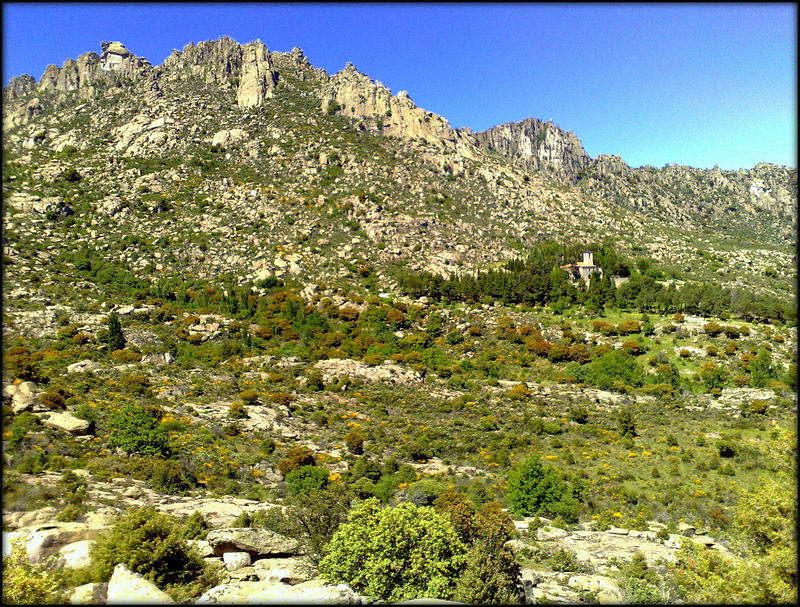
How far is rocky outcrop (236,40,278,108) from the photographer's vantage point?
10062cm

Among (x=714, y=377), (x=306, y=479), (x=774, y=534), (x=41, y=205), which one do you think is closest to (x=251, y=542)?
(x=306, y=479)

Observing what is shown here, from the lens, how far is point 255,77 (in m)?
102

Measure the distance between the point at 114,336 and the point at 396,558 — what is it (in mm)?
47172

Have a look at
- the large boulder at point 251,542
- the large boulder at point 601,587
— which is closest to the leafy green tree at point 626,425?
the large boulder at point 601,587

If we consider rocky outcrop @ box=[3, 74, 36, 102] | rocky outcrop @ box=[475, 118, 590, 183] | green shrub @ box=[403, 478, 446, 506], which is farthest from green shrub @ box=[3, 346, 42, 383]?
rocky outcrop @ box=[475, 118, 590, 183]

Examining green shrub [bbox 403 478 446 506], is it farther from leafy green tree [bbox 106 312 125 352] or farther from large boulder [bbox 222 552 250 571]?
leafy green tree [bbox 106 312 125 352]

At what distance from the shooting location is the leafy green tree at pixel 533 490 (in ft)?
86.1

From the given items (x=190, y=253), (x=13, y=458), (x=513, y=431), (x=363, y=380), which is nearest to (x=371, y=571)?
(x=13, y=458)

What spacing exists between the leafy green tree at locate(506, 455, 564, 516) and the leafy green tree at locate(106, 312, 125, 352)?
44118mm

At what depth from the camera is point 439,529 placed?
14000 millimetres

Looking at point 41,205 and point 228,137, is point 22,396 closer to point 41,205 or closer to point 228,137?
point 41,205

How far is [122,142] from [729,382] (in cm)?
11087

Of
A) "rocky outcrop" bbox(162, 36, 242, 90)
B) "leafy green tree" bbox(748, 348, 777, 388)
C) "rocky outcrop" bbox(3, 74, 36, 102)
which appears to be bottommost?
"leafy green tree" bbox(748, 348, 777, 388)

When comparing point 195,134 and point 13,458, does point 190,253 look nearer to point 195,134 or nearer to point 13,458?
point 195,134
